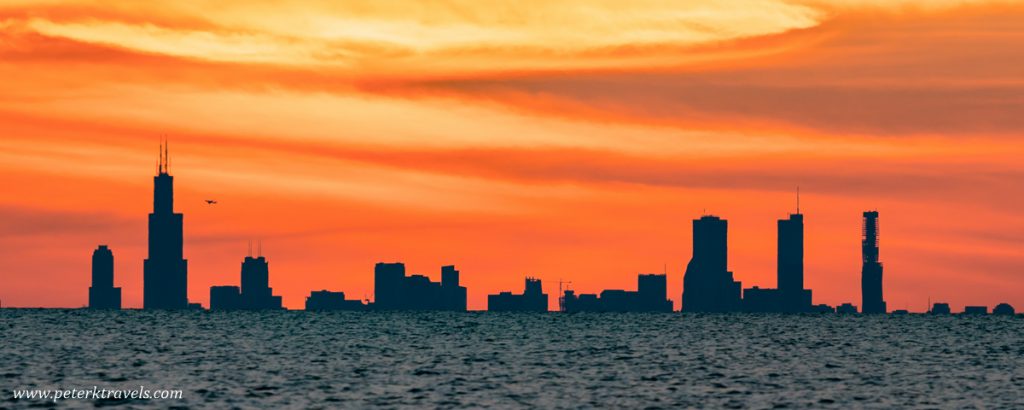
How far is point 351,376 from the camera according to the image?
120 m

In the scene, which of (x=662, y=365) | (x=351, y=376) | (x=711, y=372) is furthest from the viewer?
(x=662, y=365)

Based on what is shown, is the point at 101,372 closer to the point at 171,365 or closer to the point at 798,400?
the point at 171,365

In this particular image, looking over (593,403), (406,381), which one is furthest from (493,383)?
(593,403)

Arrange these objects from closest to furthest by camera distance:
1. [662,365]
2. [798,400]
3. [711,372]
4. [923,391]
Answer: [798,400] < [923,391] < [711,372] < [662,365]

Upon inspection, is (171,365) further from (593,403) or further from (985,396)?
(985,396)

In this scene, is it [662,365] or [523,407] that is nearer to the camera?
[523,407]

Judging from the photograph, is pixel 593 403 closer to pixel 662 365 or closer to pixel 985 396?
pixel 985 396

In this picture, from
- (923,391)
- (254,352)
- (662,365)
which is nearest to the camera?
(923,391)

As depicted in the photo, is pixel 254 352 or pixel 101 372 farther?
pixel 254 352

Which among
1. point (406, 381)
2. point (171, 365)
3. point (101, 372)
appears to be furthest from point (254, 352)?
point (406, 381)

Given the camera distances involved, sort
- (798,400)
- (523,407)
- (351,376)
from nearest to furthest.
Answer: (523,407), (798,400), (351,376)

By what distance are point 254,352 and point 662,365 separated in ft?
151

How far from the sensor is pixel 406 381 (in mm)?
116250

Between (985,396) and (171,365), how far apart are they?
69.0m
